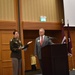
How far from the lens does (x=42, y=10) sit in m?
8.98

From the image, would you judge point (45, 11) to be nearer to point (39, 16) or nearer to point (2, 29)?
point (39, 16)

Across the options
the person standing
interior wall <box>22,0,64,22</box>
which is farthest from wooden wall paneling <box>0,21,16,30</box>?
the person standing

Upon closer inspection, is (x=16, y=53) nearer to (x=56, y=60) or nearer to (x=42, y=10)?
(x=56, y=60)

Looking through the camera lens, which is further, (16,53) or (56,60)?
(16,53)

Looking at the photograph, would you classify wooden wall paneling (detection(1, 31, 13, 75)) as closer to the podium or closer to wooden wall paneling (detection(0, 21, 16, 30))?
wooden wall paneling (detection(0, 21, 16, 30))

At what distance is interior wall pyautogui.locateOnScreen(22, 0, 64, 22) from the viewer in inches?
340

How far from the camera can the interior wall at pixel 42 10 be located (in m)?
8.62

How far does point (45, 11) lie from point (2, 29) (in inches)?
83.1

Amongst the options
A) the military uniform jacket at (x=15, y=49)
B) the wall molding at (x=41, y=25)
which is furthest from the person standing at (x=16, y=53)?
the wall molding at (x=41, y=25)

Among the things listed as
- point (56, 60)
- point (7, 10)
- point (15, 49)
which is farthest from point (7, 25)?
point (56, 60)

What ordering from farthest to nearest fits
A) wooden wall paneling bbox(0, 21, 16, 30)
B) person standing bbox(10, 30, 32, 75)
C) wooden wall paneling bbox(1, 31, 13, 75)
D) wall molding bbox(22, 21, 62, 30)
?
wall molding bbox(22, 21, 62, 30)
wooden wall paneling bbox(0, 21, 16, 30)
wooden wall paneling bbox(1, 31, 13, 75)
person standing bbox(10, 30, 32, 75)

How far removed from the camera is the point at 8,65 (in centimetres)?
800

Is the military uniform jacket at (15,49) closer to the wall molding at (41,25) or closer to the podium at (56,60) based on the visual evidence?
the podium at (56,60)

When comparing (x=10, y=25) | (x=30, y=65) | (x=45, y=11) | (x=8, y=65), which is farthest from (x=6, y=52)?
(x=45, y=11)
